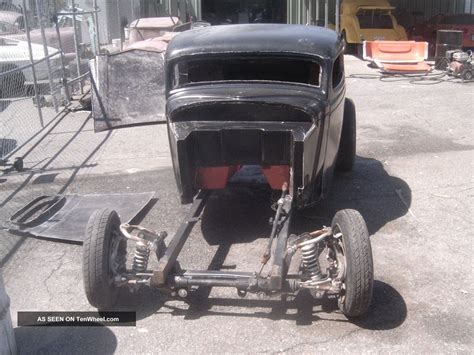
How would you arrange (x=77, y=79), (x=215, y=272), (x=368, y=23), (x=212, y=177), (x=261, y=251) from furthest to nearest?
1. (x=368, y=23)
2. (x=77, y=79)
3. (x=212, y=177)
4. (x=261, y=251)
5. (x=215, y=272)

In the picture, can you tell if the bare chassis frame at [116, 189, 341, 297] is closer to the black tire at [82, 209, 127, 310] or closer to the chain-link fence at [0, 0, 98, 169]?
the black tire at [82, 209, 127, 310]

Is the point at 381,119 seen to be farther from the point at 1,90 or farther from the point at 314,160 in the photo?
the point at 1,90

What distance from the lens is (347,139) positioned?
6.56 meters

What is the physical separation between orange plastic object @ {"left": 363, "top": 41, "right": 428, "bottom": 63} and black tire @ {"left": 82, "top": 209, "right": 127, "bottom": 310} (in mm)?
11735

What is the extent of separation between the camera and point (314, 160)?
15.4 feet

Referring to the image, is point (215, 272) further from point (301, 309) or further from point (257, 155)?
point (257, 155)

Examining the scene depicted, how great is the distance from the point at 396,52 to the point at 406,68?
2.58 feet

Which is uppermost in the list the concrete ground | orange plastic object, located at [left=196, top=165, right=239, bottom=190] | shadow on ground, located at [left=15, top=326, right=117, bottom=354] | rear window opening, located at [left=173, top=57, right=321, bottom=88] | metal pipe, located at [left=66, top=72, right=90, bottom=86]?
rear window opening, located at [left=173, top=57, right=321, bottom=88]

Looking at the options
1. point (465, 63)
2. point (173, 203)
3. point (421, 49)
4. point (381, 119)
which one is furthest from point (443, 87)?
point (173, 203)

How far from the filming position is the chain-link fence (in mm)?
8891

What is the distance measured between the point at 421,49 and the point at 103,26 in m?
8.77

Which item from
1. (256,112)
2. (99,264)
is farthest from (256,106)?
(99,264)

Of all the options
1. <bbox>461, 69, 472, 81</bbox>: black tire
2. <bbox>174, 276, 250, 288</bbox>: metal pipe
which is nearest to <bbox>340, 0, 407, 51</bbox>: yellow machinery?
<bbox>461, 69, 472, 81</bbox>: black tire

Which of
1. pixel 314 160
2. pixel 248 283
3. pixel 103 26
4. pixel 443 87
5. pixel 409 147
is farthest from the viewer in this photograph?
pixel 103 26
